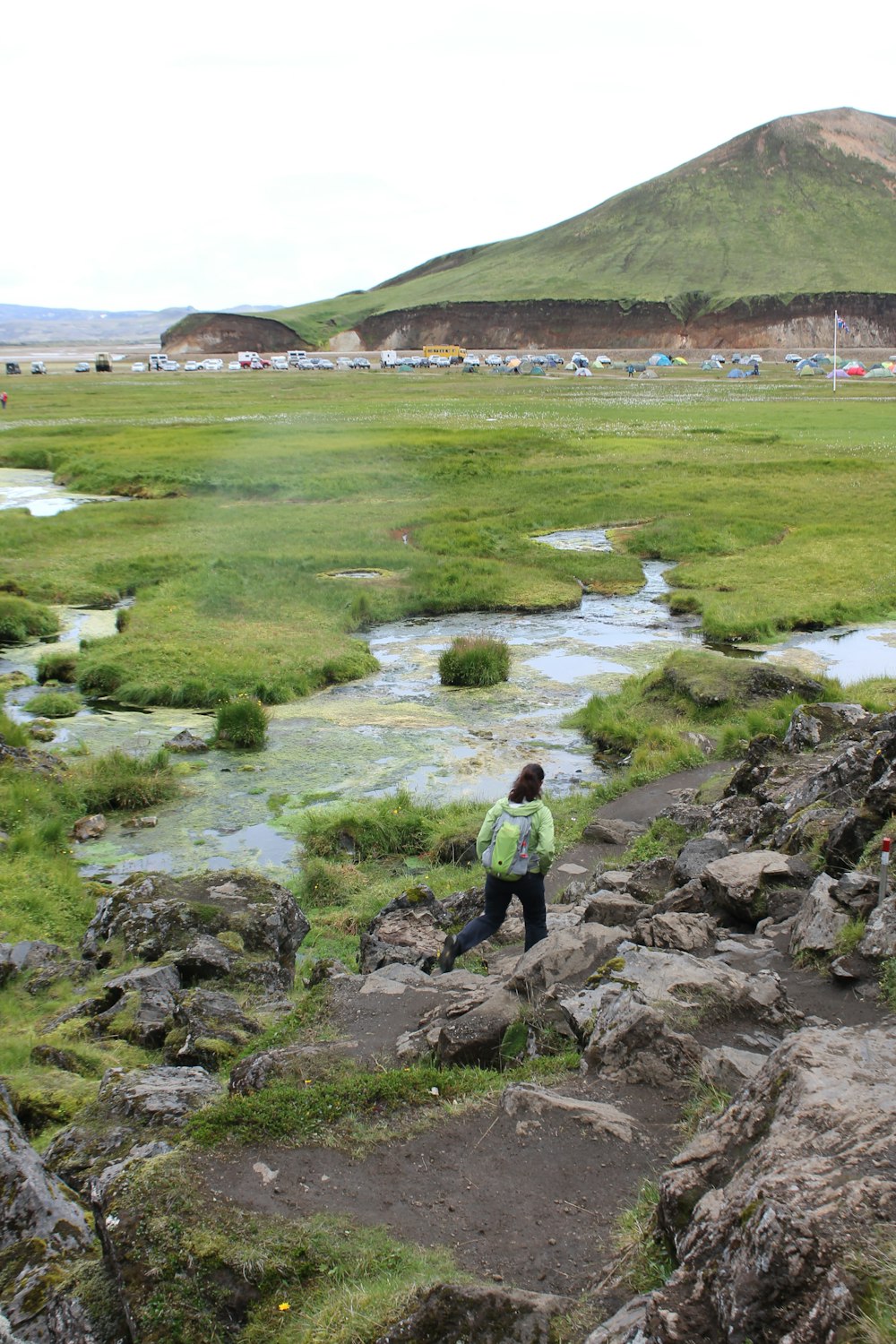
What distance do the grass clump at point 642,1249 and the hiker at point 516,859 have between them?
195 inches

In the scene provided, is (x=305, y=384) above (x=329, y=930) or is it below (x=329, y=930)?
above

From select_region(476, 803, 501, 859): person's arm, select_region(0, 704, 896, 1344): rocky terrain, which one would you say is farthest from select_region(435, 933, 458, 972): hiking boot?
select_region(476, 803, 501, 859): person's arm

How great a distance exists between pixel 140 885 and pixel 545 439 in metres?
51.7

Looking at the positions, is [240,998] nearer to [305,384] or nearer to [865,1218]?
[865,1218]

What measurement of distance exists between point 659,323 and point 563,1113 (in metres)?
179

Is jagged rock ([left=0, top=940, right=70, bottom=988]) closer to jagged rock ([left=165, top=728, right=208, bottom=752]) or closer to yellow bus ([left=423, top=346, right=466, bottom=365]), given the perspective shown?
jagged rock ([left=165, top=728, right=208, bottom=752])

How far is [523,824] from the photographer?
37.8 feet

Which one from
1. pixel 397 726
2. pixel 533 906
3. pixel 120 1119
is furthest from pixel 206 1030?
pixel 397 726

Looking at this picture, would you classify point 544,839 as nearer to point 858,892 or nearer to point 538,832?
point 538,832

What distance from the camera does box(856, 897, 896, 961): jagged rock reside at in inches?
348

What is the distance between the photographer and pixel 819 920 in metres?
9.88

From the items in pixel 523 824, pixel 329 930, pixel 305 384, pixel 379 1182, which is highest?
pixel 305 384

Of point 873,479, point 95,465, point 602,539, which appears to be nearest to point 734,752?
point 602,539

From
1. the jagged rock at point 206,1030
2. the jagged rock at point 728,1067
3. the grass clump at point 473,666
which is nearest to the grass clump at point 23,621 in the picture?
the grass clump at point 473,666
